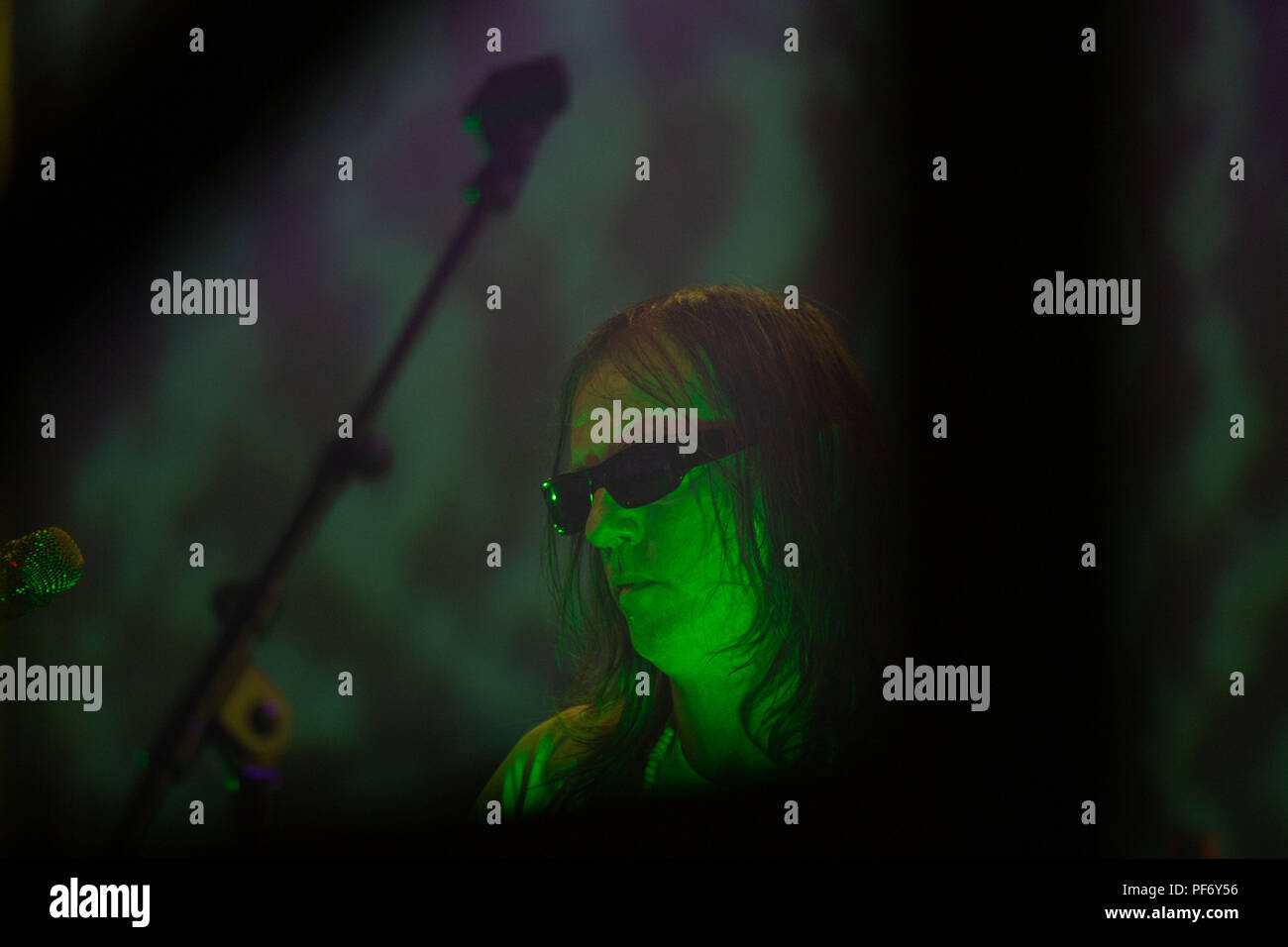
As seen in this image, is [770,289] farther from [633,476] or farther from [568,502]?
[568,502]

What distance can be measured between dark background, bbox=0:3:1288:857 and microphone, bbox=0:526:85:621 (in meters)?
0.51

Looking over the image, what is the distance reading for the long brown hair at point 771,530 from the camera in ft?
7.59

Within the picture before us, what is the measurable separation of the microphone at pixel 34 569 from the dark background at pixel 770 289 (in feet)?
1.67

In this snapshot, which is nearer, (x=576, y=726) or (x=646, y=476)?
(x=646, y=476)

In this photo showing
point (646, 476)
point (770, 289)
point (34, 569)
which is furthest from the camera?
point (770, 289)

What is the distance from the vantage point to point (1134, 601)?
7.77ft

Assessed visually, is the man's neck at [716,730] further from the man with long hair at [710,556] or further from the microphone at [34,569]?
the microphone at [34,569]

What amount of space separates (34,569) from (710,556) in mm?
1280

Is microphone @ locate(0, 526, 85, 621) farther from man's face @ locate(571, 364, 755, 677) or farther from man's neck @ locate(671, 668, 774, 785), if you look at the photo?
man's neck @ locate(671, 668, 774, 785)

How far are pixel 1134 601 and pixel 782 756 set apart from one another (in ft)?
2.80

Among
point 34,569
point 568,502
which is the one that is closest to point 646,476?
point 568,502

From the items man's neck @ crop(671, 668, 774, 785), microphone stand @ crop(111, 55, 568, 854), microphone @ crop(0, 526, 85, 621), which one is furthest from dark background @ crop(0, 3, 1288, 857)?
microphone @ crop(0, 526, 85, 621)

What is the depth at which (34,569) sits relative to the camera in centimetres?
185

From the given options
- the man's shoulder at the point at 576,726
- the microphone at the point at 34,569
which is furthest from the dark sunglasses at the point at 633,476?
the microphone at the point at 34,569
